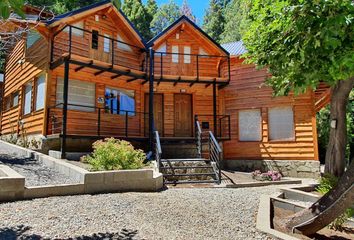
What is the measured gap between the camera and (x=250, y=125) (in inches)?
593

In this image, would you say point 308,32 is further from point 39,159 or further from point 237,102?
point 237,102

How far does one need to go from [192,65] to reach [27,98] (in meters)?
8.46

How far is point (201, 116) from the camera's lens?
52.2 ft

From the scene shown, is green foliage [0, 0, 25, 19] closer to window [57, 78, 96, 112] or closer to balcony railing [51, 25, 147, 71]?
balcony railing [51, 25, 147, 71]

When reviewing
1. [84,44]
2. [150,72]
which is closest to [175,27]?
[150,72]

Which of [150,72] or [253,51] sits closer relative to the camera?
[253,51]

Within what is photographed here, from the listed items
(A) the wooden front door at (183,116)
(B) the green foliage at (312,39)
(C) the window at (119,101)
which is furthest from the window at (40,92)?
(B) the green foliage at (312,39)

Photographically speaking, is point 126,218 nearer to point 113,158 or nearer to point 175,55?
point 113,158

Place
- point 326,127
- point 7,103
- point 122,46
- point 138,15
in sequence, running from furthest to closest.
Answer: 1. point 138,15
2. point 326,127
3. point 7,103
4. point 122,46

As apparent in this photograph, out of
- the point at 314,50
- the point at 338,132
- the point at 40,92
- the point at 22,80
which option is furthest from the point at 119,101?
the point at 314,50

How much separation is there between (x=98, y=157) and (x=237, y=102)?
9028mm

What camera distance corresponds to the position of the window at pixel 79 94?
41.9 ft

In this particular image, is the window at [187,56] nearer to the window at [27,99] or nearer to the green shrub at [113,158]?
the window at [27,99]

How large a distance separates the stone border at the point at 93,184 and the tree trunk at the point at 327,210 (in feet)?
12.3
